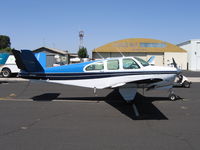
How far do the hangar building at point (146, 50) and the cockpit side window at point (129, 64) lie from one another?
3947cm

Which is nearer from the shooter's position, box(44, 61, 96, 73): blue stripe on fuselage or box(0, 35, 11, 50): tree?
box(44, 61, 96, 73): blue stripe on fuselage

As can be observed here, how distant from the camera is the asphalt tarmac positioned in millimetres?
3957

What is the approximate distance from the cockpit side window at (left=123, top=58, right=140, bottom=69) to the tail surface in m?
3.49

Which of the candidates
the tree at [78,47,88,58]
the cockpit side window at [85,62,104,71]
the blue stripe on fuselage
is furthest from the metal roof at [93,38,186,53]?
the cockpit side window at [85,62,104,71]

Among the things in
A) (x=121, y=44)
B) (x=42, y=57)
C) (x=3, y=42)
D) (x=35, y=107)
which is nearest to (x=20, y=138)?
(x=35, y=107)

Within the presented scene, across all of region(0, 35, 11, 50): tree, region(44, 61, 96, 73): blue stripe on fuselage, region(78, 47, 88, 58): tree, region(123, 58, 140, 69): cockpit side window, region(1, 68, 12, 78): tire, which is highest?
region(0, 35, 11, 50): tree

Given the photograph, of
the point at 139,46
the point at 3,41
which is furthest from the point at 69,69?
the point at 3,41

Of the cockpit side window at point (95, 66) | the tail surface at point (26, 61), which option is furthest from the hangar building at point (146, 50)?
the cockpit side window at point (95, 66)

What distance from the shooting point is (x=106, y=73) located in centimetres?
764

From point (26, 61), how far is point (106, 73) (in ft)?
10.9

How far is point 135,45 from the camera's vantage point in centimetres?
4919

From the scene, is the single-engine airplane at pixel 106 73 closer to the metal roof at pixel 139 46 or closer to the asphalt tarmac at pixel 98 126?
the asphalt tarmac at pixel 98 126

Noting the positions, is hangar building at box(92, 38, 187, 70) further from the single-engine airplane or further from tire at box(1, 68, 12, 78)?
the single-engine airplane

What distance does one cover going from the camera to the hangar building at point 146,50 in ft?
157
